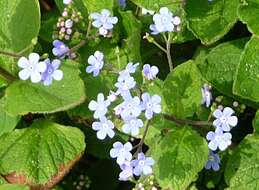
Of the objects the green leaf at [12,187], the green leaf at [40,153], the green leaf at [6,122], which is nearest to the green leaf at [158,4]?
the green leaf at [40,153]

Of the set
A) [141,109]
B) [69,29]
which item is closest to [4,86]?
[69,29]

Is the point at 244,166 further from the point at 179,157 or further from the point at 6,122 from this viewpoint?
the point at 6,122

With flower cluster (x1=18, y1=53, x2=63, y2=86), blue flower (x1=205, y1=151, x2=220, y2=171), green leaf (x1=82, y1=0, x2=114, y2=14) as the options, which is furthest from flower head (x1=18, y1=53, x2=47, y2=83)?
blue flower (x1=205, y1=151, x2=220, y2=171)

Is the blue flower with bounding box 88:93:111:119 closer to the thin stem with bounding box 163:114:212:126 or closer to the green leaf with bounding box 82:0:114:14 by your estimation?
Answer: the thin stem with bounding box 163:114:212:126

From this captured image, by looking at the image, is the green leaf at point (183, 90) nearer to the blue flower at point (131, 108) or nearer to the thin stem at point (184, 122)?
the thin stem at point (184, 122)

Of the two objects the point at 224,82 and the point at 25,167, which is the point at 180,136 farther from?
the point at 25,167

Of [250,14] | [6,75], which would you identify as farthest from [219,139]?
[6,75]
